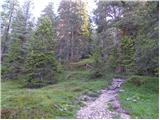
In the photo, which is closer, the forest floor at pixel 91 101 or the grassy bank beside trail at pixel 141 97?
the forest floor at pixel 91 101

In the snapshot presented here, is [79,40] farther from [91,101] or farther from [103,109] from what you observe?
[103,109]

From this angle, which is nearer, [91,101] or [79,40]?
[91,101]

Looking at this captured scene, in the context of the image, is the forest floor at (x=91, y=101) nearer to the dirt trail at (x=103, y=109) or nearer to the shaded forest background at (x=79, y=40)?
the dirt trail at (x=103, y=109)

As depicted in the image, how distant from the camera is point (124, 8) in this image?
45938 millimetres

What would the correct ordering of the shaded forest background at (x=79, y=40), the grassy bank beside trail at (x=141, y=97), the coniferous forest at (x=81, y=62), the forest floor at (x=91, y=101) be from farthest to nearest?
1. the shaded forest background at (x=79, y=40)
2. the coniferous forest at (x=81, y=62)
3. the grassy bank beside trail at (x=141, y=97)
4. the forest floor at (x=91, y=101)

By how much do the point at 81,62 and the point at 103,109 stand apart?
2984 cm

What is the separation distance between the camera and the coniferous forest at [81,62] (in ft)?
71.4

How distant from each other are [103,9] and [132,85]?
20537mm

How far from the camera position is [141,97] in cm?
2538

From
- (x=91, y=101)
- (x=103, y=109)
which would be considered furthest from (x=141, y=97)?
(x=103, y=109)

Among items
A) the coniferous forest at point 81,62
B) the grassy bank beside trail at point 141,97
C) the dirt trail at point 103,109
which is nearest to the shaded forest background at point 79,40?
the coniferous forest at point 81,62

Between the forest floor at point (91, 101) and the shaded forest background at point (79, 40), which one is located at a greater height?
the shaded forest background at point (79, 40)

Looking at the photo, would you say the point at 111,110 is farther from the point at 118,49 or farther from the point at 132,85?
the point at 118,49

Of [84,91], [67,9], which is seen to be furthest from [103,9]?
[84,91]
